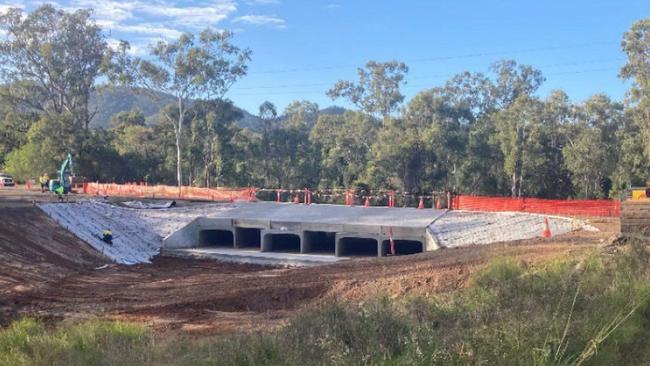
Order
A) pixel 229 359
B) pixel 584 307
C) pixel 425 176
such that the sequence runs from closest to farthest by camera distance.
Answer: pixel 229 359 → pixel 584 307 → pixel 425 176

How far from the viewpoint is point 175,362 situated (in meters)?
7.00

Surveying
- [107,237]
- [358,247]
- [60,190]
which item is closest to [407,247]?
[358,247]

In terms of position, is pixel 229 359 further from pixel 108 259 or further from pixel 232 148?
pixel 232 148

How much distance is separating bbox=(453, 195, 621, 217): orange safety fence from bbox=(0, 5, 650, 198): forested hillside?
14.3 metres

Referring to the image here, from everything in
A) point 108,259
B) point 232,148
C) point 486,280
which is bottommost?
point 108,259

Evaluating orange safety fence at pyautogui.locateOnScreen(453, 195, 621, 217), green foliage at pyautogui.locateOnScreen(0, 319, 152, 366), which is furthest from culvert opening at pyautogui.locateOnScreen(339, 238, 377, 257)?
green foliage at pyautogui.locateOnScreen(0, 319, 152, 366)

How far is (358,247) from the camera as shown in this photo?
31672mm

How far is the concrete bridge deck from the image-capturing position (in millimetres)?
27375

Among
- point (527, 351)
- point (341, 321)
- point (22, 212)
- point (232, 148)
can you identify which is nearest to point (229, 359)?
point (341, 321)

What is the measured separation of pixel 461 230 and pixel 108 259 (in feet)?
52.9

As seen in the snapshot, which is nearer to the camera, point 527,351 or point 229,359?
point 527,351

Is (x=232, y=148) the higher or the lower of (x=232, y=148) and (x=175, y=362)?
the higher

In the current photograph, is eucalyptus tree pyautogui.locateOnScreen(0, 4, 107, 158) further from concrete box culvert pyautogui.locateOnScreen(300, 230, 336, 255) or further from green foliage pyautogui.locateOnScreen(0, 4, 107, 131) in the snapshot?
concrete box culvert pyautogui.locateOnScreen(300, 230, 336, 255)

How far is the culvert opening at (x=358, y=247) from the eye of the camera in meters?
29.4
